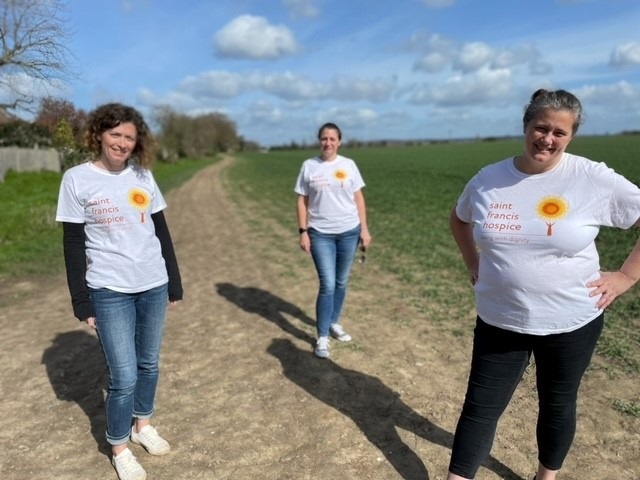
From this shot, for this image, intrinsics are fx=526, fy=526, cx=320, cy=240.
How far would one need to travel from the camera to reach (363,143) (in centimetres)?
13738

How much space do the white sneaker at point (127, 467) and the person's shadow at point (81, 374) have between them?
338mm

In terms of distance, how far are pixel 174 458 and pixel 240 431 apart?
0.49m

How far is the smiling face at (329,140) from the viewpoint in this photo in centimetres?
480

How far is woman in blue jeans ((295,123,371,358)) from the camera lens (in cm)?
483

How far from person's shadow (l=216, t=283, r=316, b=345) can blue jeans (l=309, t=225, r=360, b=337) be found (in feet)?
1.89

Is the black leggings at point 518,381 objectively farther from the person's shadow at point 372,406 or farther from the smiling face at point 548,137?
the smiling face at point 548,137

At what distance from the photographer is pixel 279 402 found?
4.12 meters

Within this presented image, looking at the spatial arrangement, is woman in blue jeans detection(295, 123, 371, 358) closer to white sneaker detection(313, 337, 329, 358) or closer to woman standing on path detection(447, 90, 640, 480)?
white sneaker detection(313, 337, 329, 358)

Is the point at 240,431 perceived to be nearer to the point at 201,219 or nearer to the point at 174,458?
the point at 174,458

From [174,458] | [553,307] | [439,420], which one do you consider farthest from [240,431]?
[553,307]

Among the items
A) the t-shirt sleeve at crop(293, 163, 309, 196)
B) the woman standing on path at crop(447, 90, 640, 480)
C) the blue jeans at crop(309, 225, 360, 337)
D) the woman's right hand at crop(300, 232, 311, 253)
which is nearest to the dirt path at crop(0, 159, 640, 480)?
the blue jeans at crop(309, 225, 360, 337)

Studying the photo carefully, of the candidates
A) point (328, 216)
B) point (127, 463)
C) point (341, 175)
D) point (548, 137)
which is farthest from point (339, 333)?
point (548, 137)

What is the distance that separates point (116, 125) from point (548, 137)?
7.11 ft

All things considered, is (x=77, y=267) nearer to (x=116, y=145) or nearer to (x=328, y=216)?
(x=116, y=145)
